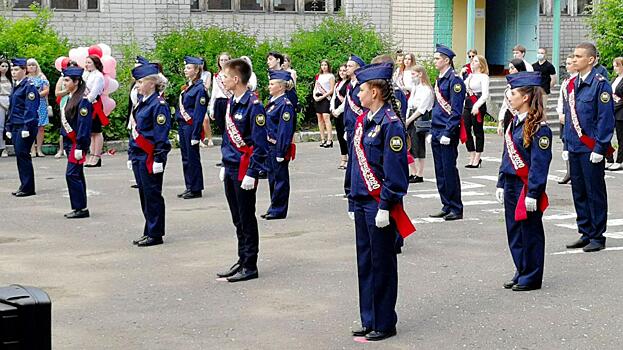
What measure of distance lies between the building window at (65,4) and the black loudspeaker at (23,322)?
22.1m

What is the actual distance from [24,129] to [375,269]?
8.72 meters

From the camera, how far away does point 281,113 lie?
13.4 metres

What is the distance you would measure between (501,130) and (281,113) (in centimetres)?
477

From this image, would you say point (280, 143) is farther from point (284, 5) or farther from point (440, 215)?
point (284, 5)

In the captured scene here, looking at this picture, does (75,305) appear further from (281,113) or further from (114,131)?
(114,131)

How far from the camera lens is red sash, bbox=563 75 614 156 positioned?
11.1m

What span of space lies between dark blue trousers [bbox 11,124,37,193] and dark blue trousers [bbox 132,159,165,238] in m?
3.99

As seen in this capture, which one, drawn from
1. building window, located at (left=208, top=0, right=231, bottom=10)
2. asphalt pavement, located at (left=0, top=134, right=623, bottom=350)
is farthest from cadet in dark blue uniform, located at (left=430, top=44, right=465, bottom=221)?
building window, located at (left=208, top=0, right=231, bottom=10)

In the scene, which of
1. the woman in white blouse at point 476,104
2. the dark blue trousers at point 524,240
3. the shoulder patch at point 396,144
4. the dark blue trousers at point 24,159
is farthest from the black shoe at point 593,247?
the dark blue trousers at point 24,159

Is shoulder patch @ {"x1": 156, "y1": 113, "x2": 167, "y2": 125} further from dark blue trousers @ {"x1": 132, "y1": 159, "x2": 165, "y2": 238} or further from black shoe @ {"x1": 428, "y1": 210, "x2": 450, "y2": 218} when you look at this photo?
black shoe @ {"x1": 428, "y1": 210, "x2": 450, "y2": 218}

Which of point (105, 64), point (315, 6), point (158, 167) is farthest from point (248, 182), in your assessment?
point (315, 6)

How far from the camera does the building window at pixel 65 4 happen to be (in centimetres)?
2527

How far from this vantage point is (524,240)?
9375mm

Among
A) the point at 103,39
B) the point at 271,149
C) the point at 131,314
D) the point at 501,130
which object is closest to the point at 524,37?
the point at 103,39
